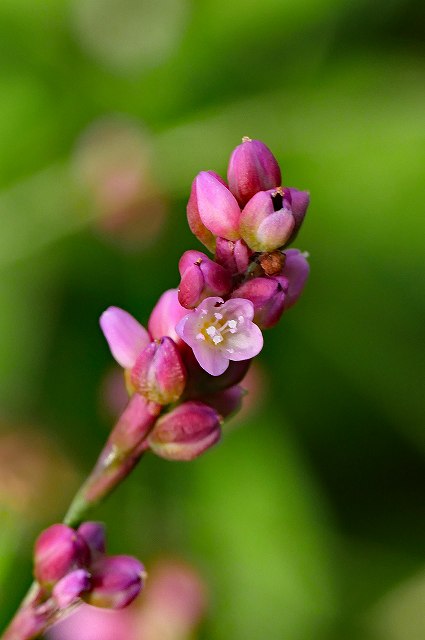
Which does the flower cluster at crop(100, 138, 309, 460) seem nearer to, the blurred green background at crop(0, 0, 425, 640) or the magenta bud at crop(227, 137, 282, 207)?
the magenta bud at crop(227, 137, 282, 207)

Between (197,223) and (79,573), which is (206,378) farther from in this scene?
(79,573)

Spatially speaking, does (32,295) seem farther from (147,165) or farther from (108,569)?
(108,569)

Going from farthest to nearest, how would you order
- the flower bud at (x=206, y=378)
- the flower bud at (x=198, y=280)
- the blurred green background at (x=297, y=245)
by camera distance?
the blurred green background at (x=297, y=245)
the flower bud at (x=206, y=378)
the flower bud at (x=198, y=280)

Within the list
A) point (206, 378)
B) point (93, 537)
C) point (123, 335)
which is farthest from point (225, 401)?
point (93, 537)

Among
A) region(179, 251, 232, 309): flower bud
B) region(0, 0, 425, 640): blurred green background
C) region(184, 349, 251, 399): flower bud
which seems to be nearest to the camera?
region(179, 251, 232, 309): flower bud

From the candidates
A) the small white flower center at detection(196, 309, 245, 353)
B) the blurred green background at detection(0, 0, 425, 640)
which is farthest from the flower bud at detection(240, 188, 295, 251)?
the blurred green background at detection(0, 0, 425, 640)

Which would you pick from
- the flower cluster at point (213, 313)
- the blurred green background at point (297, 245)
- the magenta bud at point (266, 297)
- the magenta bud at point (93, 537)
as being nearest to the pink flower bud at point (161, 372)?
the flower cluster at point (213, 313)

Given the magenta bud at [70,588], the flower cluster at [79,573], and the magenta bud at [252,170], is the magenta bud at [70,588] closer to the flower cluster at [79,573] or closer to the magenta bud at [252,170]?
the flower cluster at [79,573]
